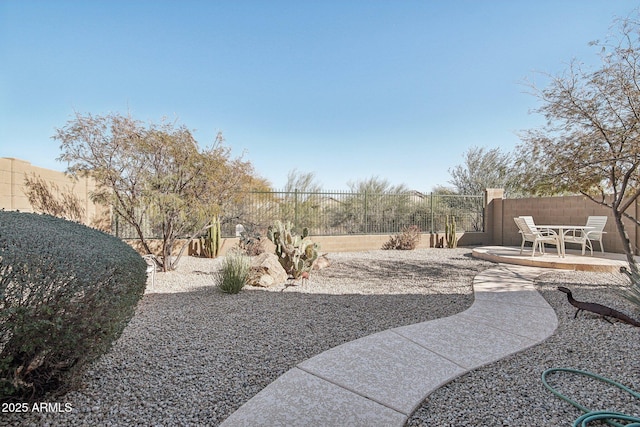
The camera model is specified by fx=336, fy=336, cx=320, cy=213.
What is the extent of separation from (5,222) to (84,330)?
86cm

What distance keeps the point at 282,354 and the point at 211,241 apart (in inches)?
317

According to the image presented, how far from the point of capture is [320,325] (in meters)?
4.07

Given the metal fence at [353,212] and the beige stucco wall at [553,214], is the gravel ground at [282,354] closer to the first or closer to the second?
the beige stucco wall at [553,214]

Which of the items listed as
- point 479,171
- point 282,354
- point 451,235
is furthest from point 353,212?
point 479,171

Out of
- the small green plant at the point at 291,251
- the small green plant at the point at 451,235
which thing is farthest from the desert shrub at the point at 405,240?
the small green plant at the point at 291,251

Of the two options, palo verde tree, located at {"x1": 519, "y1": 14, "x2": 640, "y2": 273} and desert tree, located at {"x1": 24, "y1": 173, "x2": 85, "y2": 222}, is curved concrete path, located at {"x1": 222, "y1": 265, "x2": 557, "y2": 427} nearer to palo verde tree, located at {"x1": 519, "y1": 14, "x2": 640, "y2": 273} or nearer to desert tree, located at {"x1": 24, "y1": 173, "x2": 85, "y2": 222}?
palo verde tree, located at {"x1": 519, "y1": 14, "x2": 640, "y2": 273}

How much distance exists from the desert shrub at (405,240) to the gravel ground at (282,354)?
655 centimetres

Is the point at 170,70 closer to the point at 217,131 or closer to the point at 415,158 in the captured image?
the point at 217,131

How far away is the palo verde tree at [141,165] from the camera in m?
7.49

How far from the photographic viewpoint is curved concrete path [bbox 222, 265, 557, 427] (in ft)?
7.04

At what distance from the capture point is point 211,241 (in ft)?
34.8


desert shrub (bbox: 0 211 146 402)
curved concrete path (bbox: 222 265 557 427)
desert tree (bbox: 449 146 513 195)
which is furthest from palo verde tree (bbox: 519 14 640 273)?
desert tree (bbox: 449 146 513 195)

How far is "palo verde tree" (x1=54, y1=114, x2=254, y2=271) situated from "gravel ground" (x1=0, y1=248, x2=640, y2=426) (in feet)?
6.81

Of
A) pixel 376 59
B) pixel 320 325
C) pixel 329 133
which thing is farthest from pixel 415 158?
pixel 320 325
